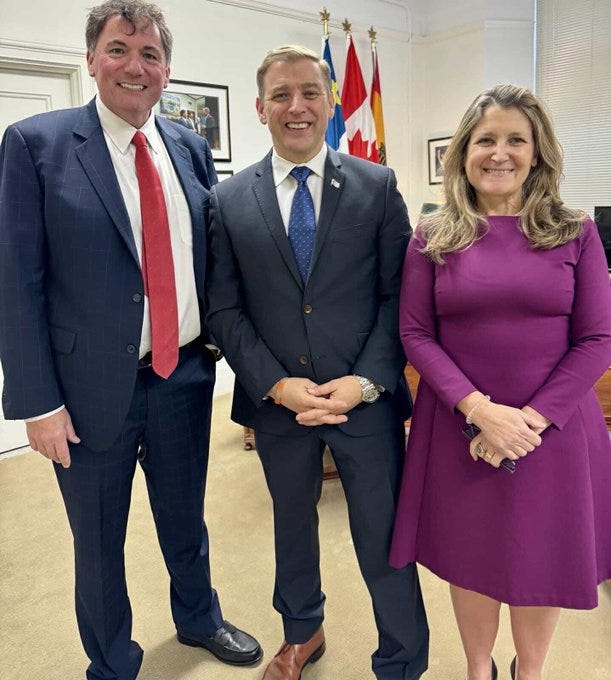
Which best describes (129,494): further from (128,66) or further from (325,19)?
(325,19)

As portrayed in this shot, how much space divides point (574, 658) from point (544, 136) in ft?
4.93

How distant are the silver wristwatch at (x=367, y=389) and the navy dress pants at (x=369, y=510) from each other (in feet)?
0.35

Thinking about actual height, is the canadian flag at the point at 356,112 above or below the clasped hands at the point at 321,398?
above

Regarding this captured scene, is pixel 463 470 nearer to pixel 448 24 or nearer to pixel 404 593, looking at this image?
pixel 404 593

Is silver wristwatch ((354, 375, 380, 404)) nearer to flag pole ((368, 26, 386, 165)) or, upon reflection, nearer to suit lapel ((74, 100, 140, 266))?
suit lapel ((74, 100, 140, 266))

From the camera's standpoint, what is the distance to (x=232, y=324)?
1457 mm

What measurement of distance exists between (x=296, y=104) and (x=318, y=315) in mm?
488

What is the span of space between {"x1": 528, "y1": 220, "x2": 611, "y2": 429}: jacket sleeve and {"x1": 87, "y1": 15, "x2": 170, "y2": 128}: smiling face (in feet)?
3.44

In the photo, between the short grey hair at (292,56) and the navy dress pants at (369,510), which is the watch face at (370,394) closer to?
the navy dress pants at (369,510)

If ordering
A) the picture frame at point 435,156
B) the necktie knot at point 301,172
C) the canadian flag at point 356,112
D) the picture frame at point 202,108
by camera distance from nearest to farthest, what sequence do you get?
the necktie knot at point 301,172, the picture frame at point 202,108, the canadian flag at point 356,112, the picture frame at point 435,156

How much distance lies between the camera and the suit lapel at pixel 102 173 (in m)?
1.35

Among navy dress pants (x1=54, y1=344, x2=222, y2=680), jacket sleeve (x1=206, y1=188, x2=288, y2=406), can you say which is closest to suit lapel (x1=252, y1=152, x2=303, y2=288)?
jacket sleeve (x1=206, y1=188, x2=288, y2=406)

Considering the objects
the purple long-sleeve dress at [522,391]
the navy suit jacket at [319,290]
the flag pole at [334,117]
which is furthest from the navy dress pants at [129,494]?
the flag pole at [334,117]

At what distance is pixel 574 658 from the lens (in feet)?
5.81
